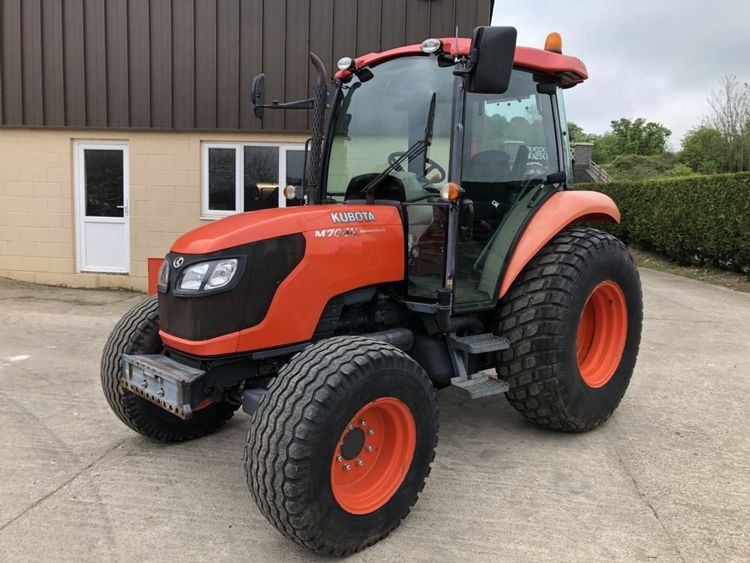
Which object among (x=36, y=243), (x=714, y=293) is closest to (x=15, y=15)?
(x=36, y=243)

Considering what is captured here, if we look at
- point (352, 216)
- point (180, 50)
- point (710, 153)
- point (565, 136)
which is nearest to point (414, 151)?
point (352, 216)

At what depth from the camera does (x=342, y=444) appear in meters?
2.64

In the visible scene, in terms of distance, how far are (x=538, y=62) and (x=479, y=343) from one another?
5.61 feet

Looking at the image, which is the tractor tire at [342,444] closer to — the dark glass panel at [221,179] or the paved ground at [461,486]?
the paved ground at [461,486]

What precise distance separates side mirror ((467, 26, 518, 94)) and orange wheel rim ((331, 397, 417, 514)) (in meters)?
1.54

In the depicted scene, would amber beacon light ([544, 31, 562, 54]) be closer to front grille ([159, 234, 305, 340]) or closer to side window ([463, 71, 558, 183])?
side window ([463, 71, 558, 183])

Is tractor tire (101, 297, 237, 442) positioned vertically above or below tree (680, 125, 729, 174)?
below

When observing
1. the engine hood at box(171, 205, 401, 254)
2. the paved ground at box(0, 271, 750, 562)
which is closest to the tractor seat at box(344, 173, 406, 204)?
the engine hood at box(171, 205, 401, 254)

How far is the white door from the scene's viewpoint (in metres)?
8.88

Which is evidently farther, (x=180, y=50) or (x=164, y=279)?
(x=180, y=50)

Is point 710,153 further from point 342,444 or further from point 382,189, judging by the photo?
point 342,444

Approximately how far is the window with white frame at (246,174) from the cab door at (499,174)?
5129 mm

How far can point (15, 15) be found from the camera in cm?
877

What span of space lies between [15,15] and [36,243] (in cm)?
327
